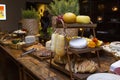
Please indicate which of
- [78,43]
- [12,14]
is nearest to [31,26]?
[78,43]

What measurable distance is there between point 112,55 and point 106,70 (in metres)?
0.38

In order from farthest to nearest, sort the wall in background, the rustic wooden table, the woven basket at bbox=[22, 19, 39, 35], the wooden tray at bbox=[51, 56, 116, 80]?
the wall in background → the woven basket at bbox=[22, 19, 39, 35] → the rustic wooden table → the wooden tray at bbox=[51, 56, 116, 80]

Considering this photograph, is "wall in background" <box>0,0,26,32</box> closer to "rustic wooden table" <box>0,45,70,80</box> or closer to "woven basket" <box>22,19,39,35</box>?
"woven basket" <box>22,19,39,35</box>

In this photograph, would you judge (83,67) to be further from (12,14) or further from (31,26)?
(12,14)

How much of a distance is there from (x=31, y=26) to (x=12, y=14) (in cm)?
551

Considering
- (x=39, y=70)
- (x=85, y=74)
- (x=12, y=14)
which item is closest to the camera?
(x=85, y=74)

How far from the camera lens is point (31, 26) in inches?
109

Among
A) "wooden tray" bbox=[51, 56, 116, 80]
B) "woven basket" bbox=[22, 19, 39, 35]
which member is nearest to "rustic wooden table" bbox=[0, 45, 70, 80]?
"wooden tray" bbox=[51, 56, 116, 80]

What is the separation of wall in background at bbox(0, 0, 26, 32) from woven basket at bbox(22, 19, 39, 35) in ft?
17.3

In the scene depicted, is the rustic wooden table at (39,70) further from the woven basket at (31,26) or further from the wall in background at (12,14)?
the wall in background at (12,14)

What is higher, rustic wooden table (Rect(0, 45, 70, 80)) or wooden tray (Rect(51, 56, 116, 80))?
wooden tray (Rect(51, 56, 116, 80))

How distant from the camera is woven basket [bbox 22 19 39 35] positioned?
2.72 metres

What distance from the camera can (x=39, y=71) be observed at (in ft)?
4.34

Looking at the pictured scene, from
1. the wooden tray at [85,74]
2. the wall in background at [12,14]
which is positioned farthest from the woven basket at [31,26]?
the wall in background at [12,14]
